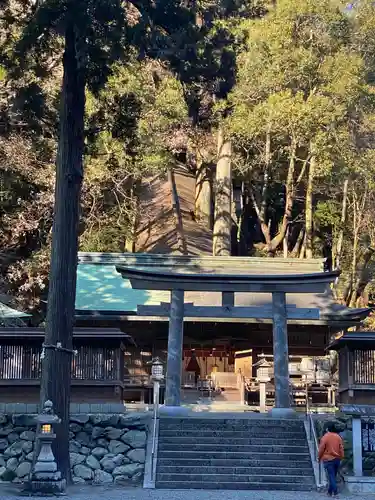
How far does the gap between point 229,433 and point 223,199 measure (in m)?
13.7

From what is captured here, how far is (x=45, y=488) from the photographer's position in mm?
11461

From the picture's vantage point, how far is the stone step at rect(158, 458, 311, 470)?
1322 cm

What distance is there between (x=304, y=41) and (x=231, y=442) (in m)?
14.1

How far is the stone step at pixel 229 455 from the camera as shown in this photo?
13.4 m

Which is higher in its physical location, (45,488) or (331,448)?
(331,448)

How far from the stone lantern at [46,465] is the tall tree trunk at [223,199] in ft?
50.3

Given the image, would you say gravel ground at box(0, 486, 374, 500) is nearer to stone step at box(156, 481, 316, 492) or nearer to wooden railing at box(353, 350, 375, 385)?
stone step at box(156, 481, 316, 492)

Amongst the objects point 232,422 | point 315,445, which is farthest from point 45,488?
point 315,445

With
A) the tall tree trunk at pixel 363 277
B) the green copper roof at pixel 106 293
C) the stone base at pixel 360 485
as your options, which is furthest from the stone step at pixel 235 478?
the tall tree trunk at pixel 363 277

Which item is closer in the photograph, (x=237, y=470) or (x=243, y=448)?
(x=237, y=470)

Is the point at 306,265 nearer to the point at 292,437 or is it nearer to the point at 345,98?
the point at 345,98

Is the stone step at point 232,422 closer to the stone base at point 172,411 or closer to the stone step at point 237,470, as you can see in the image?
the stone base at point 172,411

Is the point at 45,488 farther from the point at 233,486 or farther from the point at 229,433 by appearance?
the point at 229,433

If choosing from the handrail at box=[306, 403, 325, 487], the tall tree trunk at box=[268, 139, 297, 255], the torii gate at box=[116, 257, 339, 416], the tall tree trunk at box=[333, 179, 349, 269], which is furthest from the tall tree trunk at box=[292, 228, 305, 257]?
the handrail at box=[306, 403, 325, 487]
